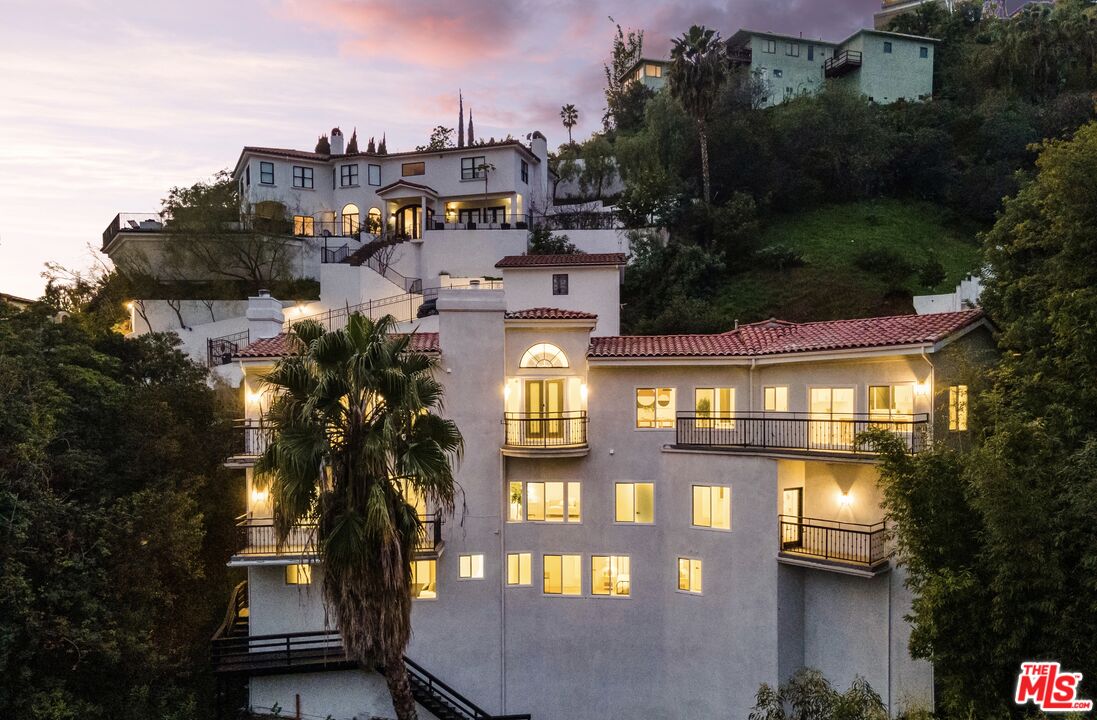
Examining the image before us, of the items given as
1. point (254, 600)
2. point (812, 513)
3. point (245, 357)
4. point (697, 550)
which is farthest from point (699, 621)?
Result: point (245, 357)

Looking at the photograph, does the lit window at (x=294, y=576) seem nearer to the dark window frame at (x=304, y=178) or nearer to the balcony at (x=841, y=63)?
the dark window frame at (x=304, y=178)

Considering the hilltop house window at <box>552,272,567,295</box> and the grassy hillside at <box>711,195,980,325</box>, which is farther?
the grassy hillside at <box>711,195,980,325</box>

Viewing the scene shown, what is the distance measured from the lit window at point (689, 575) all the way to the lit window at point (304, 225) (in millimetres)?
37329

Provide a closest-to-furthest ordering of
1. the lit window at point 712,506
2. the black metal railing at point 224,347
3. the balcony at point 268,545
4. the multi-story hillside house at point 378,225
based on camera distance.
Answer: the balcony at point 268,545
the lit window at point 712,506
the black metal railing at point 224,347
the multi-story hillside house at point 378,225

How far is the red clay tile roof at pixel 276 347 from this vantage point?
2169cm

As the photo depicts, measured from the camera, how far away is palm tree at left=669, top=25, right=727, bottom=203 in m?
48.6

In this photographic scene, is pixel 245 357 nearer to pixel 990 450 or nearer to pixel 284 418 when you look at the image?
pixel 284 418

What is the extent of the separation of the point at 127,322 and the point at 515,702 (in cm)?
3041

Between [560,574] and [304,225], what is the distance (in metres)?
36.0

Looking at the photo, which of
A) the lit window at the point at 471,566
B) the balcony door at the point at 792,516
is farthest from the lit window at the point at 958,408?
the lit window at the point at 471,566

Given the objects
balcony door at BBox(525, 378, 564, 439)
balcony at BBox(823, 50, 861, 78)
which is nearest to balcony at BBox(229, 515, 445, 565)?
balcony door at BBox(525, 378, 564, 439)

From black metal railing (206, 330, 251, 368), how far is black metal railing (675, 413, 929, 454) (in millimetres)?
18582

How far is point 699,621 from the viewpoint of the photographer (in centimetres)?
2147

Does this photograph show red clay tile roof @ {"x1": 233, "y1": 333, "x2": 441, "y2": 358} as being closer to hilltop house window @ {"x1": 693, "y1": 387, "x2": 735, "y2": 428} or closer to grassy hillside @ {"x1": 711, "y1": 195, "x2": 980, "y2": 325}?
hilltop house window @ {"x1": 693, "y1": 387, "x2": 735, "y2": 428}
